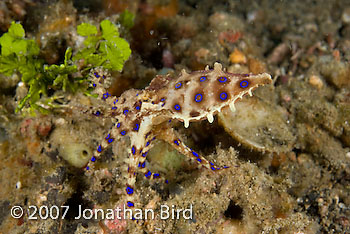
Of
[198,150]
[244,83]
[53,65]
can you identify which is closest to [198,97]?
[244,83]

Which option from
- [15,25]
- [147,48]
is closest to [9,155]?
[15,25]

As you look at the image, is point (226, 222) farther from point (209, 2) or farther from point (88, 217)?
point (209, 2)

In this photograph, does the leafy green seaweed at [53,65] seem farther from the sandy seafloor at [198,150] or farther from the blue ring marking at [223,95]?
the blue ring marking at [223,95]

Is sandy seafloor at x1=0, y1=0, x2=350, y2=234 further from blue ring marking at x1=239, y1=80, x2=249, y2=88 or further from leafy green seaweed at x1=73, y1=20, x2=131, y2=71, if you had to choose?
blue ring marking at x1=239, y1=80, x2=249, y2=88

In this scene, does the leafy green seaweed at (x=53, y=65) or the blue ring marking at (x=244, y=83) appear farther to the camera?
the leafy green seaweed at (x=53, y=65)

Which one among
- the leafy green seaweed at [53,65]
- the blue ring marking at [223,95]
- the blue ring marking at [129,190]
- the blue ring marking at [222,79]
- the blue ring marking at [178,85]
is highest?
the blue ring marking at [222,79]

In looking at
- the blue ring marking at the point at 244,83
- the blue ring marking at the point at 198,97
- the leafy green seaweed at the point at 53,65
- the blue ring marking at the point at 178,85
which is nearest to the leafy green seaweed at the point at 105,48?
the leafy green seaweed at the point at 53,65
